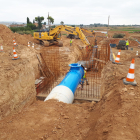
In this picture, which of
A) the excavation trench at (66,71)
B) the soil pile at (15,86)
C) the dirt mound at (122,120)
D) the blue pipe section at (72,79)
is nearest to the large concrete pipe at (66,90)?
the blue pipe section at (72,79)

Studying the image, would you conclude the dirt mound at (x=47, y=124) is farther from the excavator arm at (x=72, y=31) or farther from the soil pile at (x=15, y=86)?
the excavator arm at (x=72, y=31)

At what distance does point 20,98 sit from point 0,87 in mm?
1082

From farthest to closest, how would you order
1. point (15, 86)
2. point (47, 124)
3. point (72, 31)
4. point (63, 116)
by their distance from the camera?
point (72, 31), point (15, 86), point (63, 116), point (47, 124)

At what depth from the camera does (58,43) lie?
61.1 ft

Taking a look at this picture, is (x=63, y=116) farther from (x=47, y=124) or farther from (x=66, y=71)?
(x=66, y=71)

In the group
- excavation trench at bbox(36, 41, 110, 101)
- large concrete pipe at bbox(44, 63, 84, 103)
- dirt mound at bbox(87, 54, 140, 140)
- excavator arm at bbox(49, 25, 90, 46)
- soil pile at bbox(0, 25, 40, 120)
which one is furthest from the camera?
excavator arm at bbox(49, 25, 90, 46)

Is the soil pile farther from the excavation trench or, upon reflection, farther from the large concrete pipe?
the excavation trench

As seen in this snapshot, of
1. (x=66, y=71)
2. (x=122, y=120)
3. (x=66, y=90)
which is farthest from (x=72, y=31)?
(x=122, y=120)

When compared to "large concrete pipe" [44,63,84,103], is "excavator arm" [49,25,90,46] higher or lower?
higher

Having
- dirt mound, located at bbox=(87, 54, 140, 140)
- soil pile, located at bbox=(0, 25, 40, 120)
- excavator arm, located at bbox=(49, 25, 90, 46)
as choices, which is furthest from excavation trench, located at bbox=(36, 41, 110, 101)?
dirt mound, located at bbox=(87, 54, 140, 140)

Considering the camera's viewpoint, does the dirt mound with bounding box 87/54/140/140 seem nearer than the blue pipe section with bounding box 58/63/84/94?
Yes

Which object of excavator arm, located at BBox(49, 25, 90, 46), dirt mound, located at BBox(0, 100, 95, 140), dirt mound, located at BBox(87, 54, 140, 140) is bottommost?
dirt mound, located at BBox(0, 100, 95, 140)

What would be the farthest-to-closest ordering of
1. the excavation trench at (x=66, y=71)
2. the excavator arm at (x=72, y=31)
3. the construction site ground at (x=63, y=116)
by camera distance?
the excavator arm at (x=72, y=31), the excavation trench at (x=66, y=71), the construction site ground at (x=63, y=116)

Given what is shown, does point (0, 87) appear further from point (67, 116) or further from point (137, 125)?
point (137, 125)
